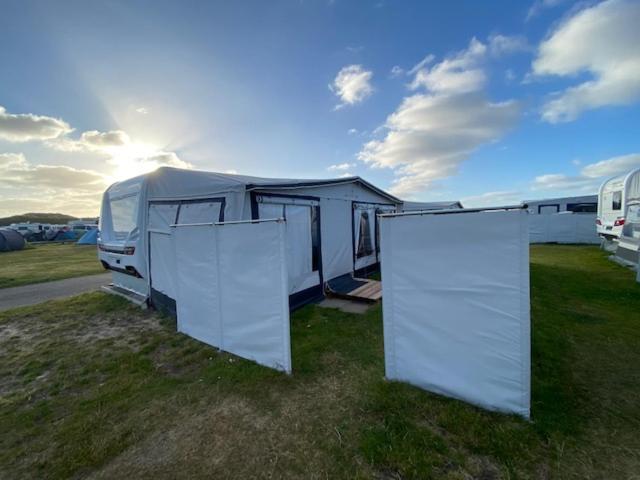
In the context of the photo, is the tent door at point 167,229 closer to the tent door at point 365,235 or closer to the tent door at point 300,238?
the tent door at point 300,238

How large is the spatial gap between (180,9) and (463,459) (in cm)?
798

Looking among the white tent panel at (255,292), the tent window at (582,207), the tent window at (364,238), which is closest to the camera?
the white tent panel at (255,292)

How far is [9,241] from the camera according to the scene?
1923 centimetres

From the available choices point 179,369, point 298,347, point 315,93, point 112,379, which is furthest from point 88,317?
point 315,93

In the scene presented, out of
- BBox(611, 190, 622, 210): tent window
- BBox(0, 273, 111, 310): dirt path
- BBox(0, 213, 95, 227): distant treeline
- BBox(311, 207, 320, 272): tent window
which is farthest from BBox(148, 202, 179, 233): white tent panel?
BBox(0, 213, 95, 227): distant treeline

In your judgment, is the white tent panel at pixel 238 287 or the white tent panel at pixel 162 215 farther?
the white tent panel at pixel 162 215

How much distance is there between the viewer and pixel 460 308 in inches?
95.3

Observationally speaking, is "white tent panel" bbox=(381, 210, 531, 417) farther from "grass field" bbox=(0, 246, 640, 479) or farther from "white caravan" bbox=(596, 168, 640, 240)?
"white caravan" bbox=(596, 168, 640, 240)

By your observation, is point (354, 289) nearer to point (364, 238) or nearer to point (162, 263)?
point (364, 238)

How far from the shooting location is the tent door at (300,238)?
5242 millimetres

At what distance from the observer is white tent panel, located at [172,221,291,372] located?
3.13 metres

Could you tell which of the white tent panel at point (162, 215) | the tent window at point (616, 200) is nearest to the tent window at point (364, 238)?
the white tent panel at point (162, 215)

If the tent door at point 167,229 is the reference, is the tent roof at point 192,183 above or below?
above

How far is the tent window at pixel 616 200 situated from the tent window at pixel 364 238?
33.1 feet
